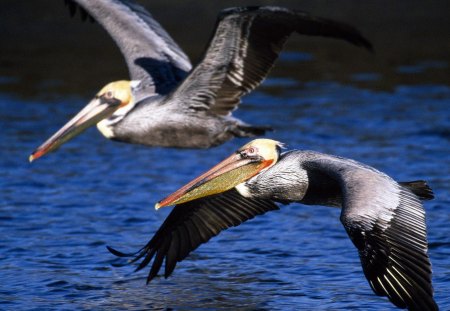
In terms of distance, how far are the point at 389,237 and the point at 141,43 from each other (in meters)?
4.99

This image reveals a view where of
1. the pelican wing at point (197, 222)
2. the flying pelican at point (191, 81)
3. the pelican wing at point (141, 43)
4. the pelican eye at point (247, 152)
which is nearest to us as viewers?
the pelican eye at point (247, 152)

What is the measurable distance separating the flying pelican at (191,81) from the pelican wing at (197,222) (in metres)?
1.55

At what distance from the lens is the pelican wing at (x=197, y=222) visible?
7.92 m

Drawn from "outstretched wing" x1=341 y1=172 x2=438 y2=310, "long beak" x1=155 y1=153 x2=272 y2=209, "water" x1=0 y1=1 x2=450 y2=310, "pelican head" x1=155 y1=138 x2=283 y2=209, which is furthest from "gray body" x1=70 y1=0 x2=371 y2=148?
"outstretched wing" x1=341 y1=172 x2=438 y2=310

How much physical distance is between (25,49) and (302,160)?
1118 centimetres

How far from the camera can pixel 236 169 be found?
759 centimetres

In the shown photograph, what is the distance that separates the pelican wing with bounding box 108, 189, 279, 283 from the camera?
792 cm

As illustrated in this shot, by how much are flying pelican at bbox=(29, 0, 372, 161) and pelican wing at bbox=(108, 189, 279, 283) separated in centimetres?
155

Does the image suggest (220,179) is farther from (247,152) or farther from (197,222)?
(197,222)

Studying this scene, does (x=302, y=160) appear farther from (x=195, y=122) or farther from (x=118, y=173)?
(x=118, y=173)

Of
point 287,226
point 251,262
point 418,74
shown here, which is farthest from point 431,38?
point 251,262

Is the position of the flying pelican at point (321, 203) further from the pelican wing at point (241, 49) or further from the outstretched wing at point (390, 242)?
the pelican wing at point (241, 49)

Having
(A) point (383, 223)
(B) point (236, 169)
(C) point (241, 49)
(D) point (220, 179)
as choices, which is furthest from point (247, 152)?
(C) point (241, 49)

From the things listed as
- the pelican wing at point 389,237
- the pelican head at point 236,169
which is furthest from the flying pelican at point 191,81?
the pelican wing at point 389,237
